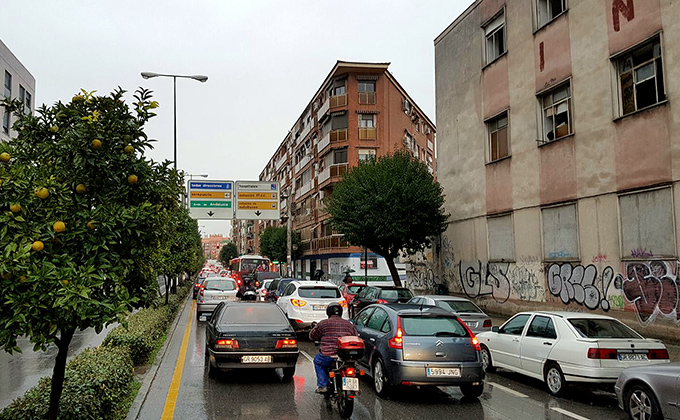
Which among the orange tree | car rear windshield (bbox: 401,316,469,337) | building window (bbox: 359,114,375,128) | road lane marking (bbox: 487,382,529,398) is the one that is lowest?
road lane marking (bbox: 487,382,529,398)

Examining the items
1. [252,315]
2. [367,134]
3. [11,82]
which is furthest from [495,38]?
[11,82]

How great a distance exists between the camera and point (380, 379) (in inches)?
362

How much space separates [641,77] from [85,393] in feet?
54.2

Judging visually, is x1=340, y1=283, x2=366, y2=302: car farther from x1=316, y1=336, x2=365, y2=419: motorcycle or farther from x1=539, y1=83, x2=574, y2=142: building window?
x1=316, y1=336, x2=365, y2=419: motorcycle

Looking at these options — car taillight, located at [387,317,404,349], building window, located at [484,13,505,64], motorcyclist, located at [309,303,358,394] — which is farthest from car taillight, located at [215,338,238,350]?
building window, located at [484,13,505,64]

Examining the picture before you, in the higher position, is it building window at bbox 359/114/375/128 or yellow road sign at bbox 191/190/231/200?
building window at bbox 359/114/375/128

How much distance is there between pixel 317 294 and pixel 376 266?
109 feet

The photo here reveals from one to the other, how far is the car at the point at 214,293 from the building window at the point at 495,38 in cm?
1459

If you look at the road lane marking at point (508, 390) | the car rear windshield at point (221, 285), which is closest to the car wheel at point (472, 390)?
the road lane marking at point (508, 390)

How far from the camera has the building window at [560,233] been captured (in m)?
18.8

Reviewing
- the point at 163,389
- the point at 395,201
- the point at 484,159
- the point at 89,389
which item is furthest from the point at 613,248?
the point at 89,389

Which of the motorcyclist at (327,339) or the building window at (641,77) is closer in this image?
the motorcyclist at (327,339)

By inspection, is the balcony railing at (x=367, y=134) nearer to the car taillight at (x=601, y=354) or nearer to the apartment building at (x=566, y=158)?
the apartment building at (x=566, y=158)

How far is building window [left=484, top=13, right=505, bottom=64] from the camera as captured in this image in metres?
23.6
